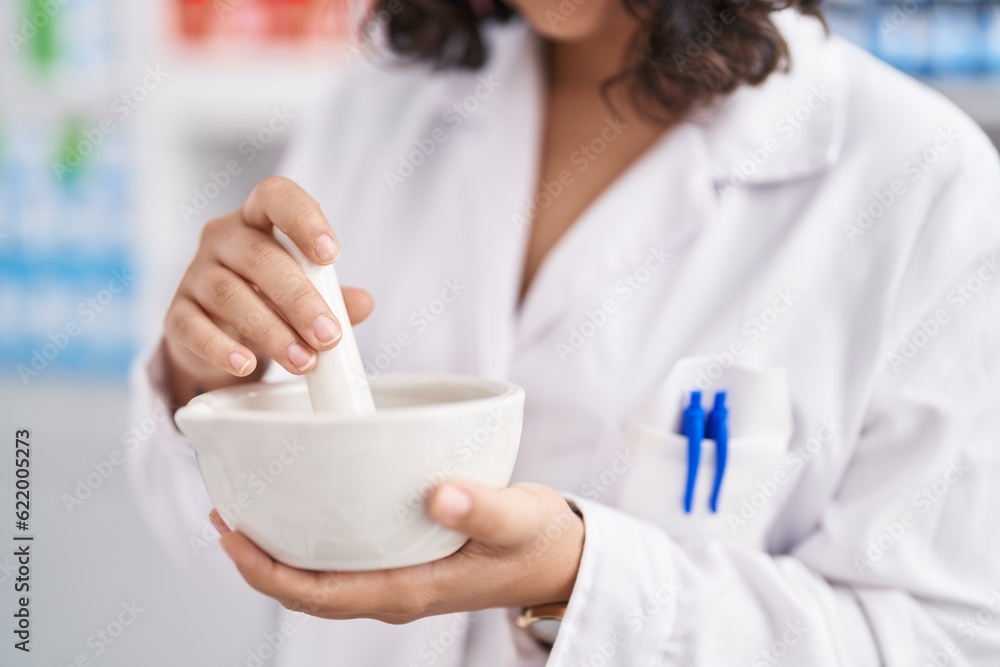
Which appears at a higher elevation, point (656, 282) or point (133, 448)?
point (656, 282)

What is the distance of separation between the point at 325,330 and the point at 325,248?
0.05m

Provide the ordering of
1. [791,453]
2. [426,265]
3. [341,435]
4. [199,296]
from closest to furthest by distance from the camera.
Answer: [341,435] → [199,296] → [791,453] → [426,265]

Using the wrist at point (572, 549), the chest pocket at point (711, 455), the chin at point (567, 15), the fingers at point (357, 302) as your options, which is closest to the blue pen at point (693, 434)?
the chest pocket at point (711, 455)

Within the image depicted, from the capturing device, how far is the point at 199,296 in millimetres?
594

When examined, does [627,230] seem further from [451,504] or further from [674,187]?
[451,504]

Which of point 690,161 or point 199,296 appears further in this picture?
point 690,161

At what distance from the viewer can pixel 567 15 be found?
812mm

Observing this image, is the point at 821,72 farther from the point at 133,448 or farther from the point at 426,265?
the point at 133,448

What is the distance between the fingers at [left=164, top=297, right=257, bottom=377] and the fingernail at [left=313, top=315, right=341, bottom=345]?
0.06 m

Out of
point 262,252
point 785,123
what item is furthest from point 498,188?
point 262,252

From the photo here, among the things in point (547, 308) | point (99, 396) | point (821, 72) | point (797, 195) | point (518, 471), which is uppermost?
point (821, 72)

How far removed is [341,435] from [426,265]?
48 cm

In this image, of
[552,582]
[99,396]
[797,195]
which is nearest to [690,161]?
[797,195]

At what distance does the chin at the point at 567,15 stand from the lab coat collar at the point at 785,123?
0.14 m
